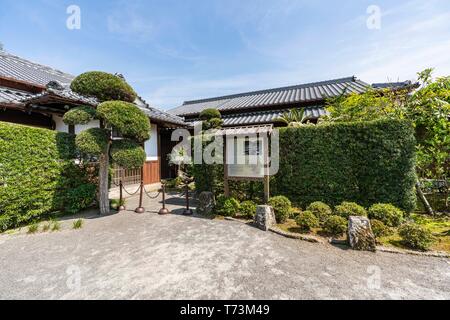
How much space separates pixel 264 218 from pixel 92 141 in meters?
5.31

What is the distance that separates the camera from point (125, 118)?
19.3 feet

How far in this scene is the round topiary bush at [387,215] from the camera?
479 centimetres

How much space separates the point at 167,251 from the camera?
396 cm

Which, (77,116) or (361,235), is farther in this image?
(77,116)

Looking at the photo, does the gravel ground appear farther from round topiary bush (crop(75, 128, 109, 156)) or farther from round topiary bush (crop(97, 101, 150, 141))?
round topiary bush (crop(97, 101, 150, 141))

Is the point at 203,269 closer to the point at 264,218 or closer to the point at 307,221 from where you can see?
the point at 264,218

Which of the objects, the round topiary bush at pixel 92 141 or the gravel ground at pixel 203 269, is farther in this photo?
the round topiary bush at pixel 92 141

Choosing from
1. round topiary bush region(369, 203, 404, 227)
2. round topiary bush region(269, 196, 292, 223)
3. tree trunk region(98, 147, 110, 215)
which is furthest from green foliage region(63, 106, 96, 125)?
round topiary bush region(369, 203, 404, 227)

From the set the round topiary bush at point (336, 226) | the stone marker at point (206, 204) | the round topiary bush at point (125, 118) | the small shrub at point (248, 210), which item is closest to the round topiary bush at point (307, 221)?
the round topiary bush at point (336, 226)

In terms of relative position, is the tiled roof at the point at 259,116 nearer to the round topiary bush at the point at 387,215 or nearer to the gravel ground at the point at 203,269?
the round topiary bush at the point at 387,215

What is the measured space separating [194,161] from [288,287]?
5469 mm

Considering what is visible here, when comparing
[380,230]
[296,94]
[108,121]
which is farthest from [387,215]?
[296,94]

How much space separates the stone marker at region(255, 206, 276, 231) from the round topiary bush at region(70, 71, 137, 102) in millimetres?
5546

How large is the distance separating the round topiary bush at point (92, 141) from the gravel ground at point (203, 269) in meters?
2.29
